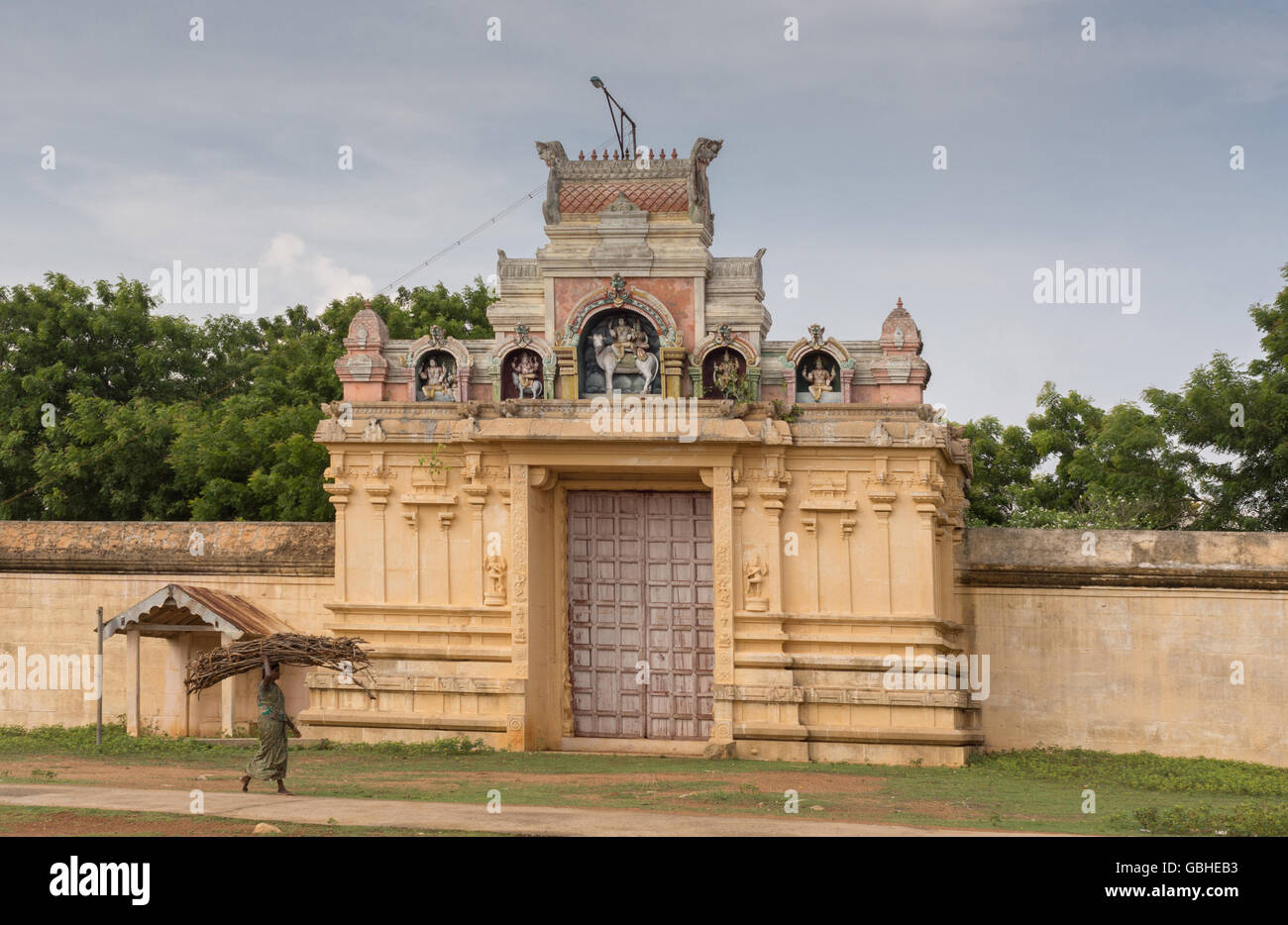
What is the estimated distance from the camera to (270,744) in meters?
17.0

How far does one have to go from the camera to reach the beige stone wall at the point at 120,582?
25875 millimetres

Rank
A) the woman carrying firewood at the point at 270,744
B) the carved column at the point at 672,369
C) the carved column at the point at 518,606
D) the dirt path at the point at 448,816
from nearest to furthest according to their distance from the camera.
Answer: the dirt path at the point at 448,816 → the woman carrying firewood at the point at 270,744 → the carved column at the point at 518,606 → the carved column at the point at 672,369

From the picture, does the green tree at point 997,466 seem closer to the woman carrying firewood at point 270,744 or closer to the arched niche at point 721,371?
the arched niche at point 721,371

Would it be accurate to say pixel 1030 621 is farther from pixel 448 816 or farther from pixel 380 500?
pixel 448 816

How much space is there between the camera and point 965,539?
25234mm

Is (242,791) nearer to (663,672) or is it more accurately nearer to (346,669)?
(346,669)

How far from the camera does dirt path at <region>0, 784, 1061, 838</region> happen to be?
13969 millimetres

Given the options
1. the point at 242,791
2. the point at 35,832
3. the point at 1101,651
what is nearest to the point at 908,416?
the point at 1101,651

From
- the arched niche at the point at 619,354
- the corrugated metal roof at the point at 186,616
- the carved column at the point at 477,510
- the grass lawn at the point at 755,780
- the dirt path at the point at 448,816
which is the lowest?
the grass lawn at the point at 755,780

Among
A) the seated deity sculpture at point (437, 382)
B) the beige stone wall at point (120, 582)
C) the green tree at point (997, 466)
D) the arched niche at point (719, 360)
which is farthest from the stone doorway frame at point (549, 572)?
the green tree at point (997, 466)

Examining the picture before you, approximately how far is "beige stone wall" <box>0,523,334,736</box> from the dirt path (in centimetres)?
936

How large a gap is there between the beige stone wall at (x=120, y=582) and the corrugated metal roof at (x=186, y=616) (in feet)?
3.38

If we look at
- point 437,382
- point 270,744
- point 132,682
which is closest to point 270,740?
point 270,744

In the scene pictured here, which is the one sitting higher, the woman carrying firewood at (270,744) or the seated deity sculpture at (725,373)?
the seated deity sculpture at (725,373)
